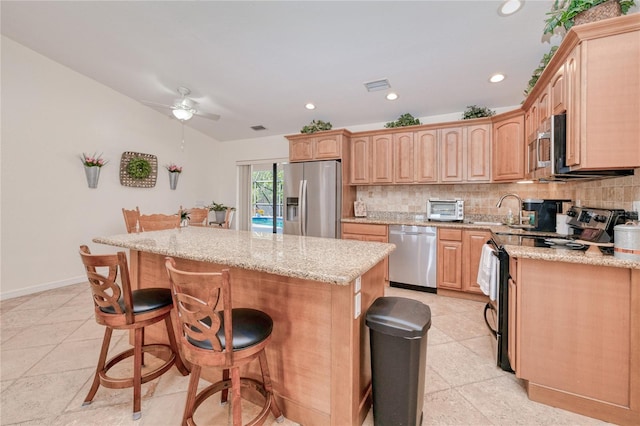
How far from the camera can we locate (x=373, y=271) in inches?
67.9

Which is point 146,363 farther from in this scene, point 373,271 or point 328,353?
point 373,271

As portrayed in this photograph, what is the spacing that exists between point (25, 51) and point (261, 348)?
16.1ft

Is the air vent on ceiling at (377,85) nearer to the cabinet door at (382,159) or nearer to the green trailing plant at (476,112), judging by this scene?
the cabinet door at (382,159)

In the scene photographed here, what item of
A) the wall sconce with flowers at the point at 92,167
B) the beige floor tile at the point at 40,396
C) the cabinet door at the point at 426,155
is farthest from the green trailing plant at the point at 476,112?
the wall sconce with flowers at the point at 92,167

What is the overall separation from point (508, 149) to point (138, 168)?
5511mm

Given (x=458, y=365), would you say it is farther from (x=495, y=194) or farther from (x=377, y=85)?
(x=377, y=85)

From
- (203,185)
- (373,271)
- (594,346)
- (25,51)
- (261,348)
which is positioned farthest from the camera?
(203,185)

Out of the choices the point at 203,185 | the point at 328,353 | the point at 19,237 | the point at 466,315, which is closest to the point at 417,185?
the point at 466,315

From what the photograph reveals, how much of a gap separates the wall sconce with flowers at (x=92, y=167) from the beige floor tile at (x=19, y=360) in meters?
2.57

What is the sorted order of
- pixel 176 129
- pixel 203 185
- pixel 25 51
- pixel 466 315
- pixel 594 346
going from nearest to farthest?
pixel 594 346 → pixel 466 315 → pixel 25 51 → pixel 176 129 → pixel 203 185

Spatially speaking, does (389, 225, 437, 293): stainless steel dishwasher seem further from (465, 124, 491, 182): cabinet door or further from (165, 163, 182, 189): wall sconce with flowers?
(165, 163, 182, 189): wall sconce with flowers

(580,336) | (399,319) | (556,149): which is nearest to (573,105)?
(556,149)

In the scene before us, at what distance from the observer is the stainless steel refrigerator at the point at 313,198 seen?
427 centimetres

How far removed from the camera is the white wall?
348 cm
